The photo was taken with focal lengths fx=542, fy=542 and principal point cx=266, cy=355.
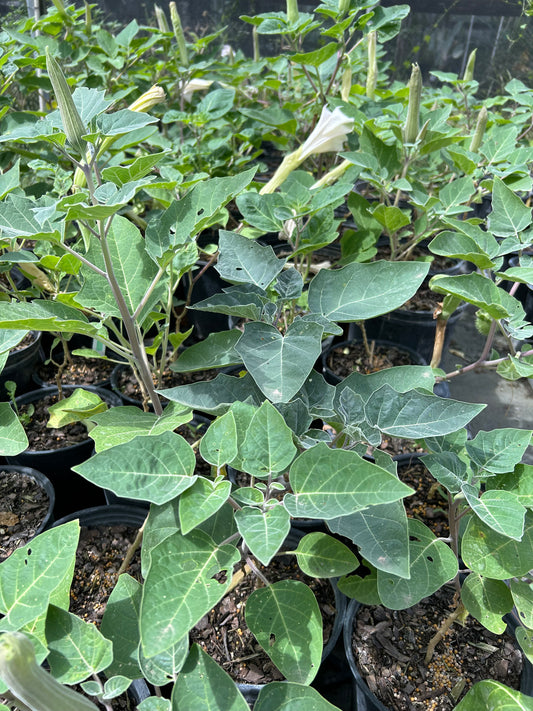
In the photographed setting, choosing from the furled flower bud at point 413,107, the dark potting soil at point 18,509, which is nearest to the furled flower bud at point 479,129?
the furled flower bud at point 413,107

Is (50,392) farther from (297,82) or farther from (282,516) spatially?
(297,82)

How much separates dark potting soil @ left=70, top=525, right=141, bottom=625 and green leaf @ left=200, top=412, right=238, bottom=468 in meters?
0.47

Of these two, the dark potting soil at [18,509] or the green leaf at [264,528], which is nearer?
the green leaf at [264,528]

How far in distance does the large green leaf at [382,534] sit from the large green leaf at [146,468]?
228 millimetres

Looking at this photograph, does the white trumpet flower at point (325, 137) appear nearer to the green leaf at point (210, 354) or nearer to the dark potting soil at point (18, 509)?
the green leaf at point (210, 354)

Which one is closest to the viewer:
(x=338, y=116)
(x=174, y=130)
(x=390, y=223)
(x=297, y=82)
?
(x=390, y=223)

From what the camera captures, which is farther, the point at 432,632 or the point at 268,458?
the point at 432,632

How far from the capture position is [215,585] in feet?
2.26

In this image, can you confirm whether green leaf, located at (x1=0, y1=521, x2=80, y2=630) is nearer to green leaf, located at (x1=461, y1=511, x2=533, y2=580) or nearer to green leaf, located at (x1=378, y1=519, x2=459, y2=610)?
green leaf, located at (x1=378, y1=519, x2=459, y2=610)

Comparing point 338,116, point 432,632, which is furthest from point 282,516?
point 338,116

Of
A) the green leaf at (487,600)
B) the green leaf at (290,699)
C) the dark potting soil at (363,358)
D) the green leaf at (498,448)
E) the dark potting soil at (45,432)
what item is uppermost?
the green leaf at (498,448)

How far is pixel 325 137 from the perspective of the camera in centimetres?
163

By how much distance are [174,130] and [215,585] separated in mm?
2249

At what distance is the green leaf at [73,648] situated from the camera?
26.7 inches
